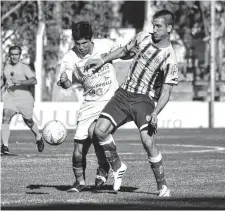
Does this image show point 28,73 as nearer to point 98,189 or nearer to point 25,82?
point 25,82

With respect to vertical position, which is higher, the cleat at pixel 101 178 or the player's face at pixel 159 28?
the player's face at pixel 159 28

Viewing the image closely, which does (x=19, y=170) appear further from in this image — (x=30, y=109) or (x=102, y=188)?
(x=30, y=109)

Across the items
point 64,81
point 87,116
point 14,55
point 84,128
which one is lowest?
point 84,128

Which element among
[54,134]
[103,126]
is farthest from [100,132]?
[54,134]

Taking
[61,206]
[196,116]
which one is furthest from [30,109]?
[196,116]

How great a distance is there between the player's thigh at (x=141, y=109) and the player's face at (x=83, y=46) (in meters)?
0.88

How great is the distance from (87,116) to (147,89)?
3.00 feet

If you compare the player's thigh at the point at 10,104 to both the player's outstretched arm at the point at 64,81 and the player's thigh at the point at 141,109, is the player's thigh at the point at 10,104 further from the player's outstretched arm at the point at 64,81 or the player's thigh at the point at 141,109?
the player's thigh at the point at 141,109

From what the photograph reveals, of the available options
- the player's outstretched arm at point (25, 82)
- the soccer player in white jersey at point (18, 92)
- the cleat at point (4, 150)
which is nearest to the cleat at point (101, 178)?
the cleat at point (4, 150)

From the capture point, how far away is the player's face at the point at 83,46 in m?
10.9

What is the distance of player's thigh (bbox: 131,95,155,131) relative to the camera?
34.4 feet

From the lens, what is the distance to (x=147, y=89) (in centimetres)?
1073

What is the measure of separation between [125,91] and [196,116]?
20550 millimetres

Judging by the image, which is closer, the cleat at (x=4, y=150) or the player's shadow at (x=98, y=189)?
the player's shadow at (x=98, y=189)
